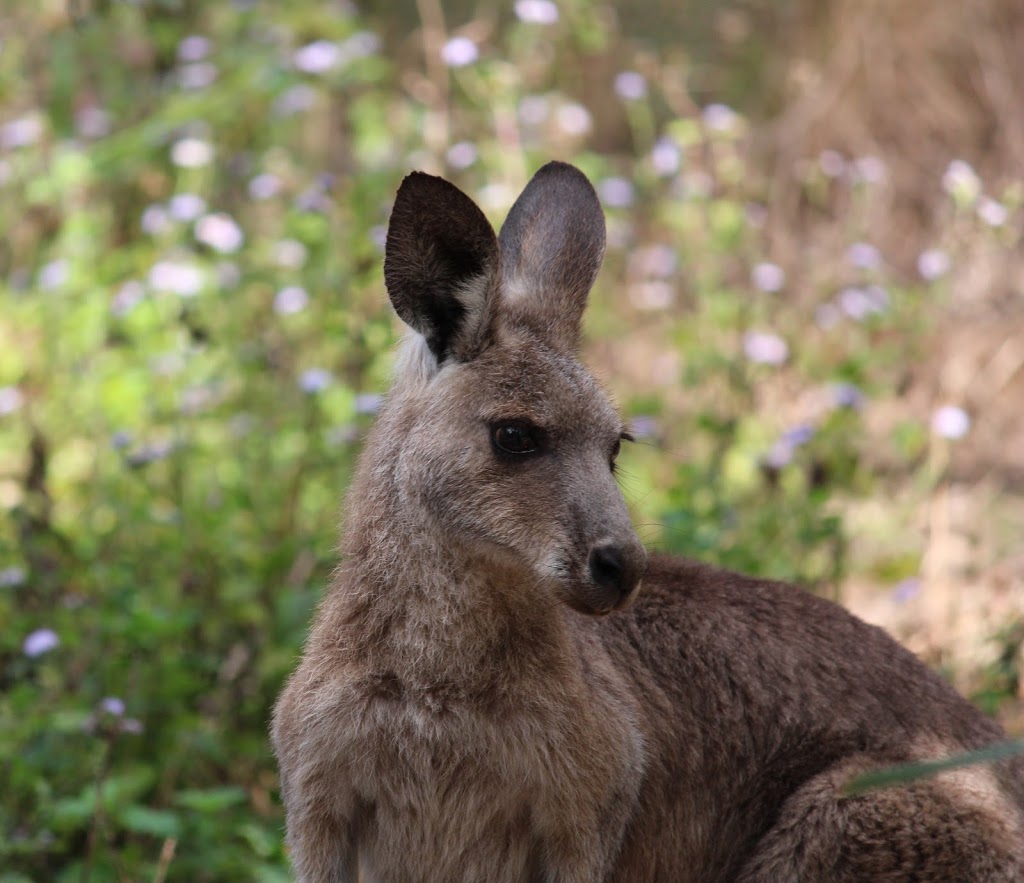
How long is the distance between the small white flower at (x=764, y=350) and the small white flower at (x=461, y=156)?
5.01ft

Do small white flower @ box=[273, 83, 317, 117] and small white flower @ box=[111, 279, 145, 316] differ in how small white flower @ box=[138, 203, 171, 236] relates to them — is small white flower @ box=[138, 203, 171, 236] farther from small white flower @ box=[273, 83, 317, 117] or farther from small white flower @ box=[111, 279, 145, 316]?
small white flower @ box=[273, 83, 317, 117]

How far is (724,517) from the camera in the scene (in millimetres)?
5988

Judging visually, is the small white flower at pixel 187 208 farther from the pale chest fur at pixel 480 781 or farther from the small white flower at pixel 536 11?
the pale chest fur at pixel 480 781

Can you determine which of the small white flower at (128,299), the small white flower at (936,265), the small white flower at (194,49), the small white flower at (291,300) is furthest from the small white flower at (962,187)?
the small white flower at (194,49)

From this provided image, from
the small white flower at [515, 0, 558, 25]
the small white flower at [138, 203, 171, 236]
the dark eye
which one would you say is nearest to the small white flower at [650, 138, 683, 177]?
the small white flower at [515, 0, 558, 25]

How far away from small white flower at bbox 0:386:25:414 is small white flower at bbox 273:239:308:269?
1373 mm

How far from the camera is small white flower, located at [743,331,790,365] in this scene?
6.18 m

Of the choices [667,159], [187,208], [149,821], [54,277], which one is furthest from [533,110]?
[149,821]

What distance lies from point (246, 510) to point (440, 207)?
2.68m

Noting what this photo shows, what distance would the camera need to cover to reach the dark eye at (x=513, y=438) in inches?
143

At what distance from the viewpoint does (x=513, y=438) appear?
365 cm

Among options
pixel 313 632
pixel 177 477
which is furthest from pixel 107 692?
pixel 313 632

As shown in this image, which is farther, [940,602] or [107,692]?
[940,602]

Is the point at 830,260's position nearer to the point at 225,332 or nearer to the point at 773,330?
the point at 773,330
